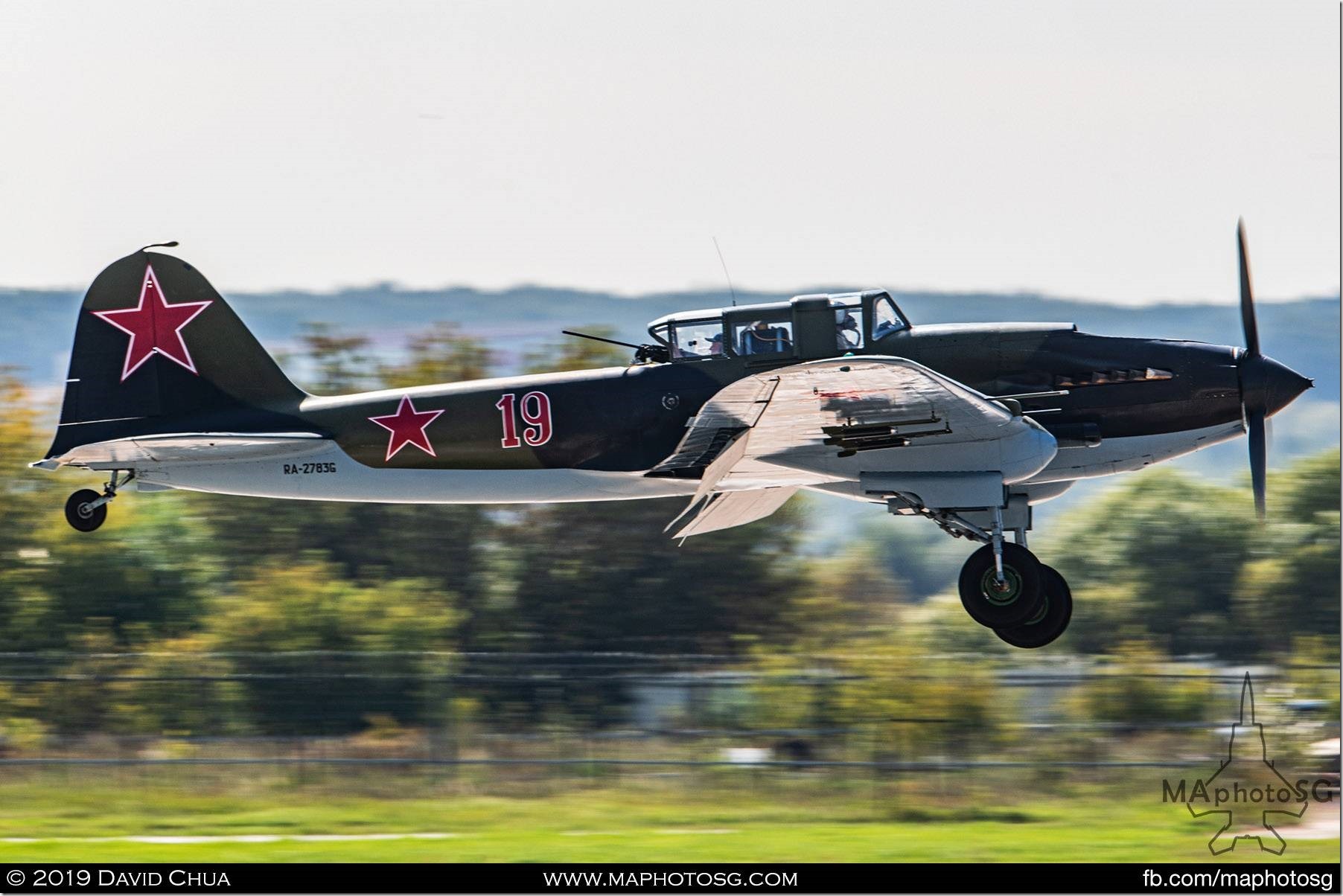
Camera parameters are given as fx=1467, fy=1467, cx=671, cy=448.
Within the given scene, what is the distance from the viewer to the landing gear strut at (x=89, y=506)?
12422 millimetres

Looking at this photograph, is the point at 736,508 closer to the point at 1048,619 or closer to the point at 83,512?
the point at 1048,619

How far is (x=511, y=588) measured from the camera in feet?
74.5

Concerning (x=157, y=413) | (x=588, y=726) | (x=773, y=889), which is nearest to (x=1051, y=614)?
(x=773, y=889)

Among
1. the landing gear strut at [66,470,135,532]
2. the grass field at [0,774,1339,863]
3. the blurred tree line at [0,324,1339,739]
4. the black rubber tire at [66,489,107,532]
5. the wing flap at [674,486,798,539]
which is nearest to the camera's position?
the grass field at [0,774,1339,863]

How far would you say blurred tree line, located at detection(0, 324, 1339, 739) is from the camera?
18.1 metres

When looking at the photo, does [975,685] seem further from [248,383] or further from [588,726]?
[248,383]

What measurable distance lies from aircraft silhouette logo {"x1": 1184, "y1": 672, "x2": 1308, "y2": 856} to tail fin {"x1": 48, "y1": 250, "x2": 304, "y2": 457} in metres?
8.56

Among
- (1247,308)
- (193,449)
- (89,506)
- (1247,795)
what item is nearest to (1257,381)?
(1247,308)

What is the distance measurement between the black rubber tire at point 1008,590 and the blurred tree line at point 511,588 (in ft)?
17.9

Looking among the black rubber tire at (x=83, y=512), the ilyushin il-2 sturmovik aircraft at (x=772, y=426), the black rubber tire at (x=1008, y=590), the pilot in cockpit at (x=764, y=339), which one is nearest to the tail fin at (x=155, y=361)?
the ilyushin il-2 sturmovik aircraft at (x=772, y=426)

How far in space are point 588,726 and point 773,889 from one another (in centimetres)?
641

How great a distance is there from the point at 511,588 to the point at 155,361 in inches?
409

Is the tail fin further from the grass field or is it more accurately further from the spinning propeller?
the spinning propeller

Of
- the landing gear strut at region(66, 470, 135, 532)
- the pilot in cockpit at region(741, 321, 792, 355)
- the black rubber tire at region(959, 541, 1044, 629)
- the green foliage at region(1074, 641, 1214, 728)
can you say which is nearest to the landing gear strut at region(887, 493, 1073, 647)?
the black rubber tire at region(959, 541, 1044, 629)
